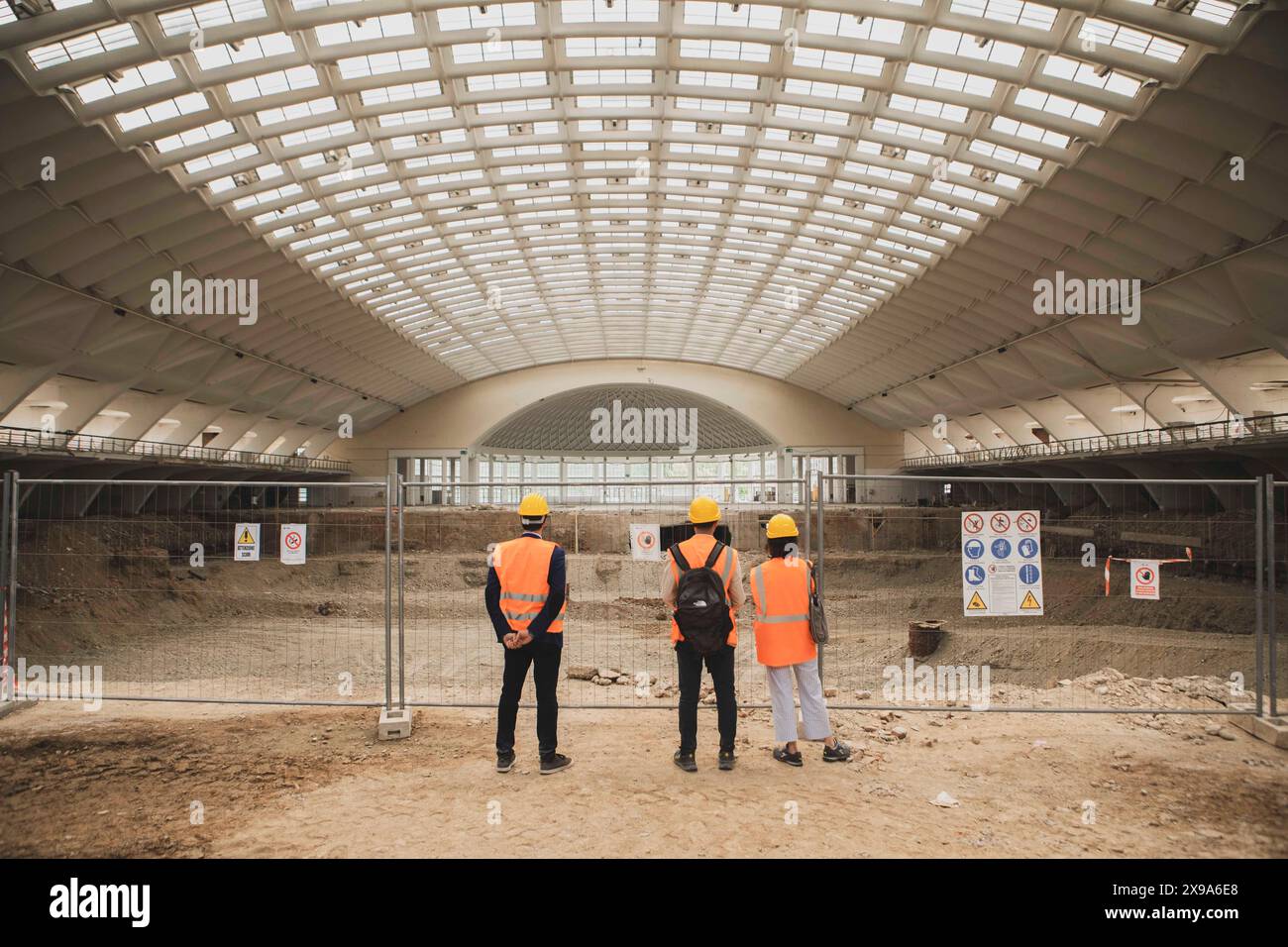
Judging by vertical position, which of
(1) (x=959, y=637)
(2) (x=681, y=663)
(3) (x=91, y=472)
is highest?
(3) (x=91, y=472)

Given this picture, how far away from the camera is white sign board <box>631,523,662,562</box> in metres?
7.28

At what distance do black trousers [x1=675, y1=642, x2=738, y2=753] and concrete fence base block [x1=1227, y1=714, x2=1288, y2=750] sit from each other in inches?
188

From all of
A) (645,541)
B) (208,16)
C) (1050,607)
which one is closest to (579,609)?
(1050,607)

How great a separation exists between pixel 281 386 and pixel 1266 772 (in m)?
43.6

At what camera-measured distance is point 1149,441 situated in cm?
3067

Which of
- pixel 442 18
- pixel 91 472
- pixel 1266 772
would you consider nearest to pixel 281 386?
pixel 91 472

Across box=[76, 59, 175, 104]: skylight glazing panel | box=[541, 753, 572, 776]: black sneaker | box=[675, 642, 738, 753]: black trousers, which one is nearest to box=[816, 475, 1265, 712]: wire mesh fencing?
box=[675, 642, 738, 753]: black trousers

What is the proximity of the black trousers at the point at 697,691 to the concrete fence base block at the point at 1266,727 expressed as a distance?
15.7 ft

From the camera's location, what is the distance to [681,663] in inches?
217

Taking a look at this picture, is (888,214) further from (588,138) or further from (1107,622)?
(1107,622)

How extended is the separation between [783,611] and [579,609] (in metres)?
15.8

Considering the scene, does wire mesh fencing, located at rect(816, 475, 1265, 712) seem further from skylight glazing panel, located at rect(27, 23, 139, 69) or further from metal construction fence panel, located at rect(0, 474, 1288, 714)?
skylight glazing panel, located at rect(27, 23, 139, 69)

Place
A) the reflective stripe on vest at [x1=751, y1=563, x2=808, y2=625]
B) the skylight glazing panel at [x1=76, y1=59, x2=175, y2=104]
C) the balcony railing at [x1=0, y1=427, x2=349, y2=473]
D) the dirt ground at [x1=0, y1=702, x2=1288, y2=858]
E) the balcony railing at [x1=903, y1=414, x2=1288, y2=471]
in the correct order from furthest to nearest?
the balcony railing at [x1=0, y1=427, x2=349, y2=473]
the balcony railing at [x1=903, y1=414, x2=1288, y2=471]
the skylight glazing panel at [x1=76, y1=59, x2=175, y2=104]
the reflective stripe on vest at [x1=751, y1=563, x2=808, y2=625]
the dirt ground at [x1=0, y1=702, x2=1288, y2=858]

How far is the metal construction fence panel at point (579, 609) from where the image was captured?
36.9ft
